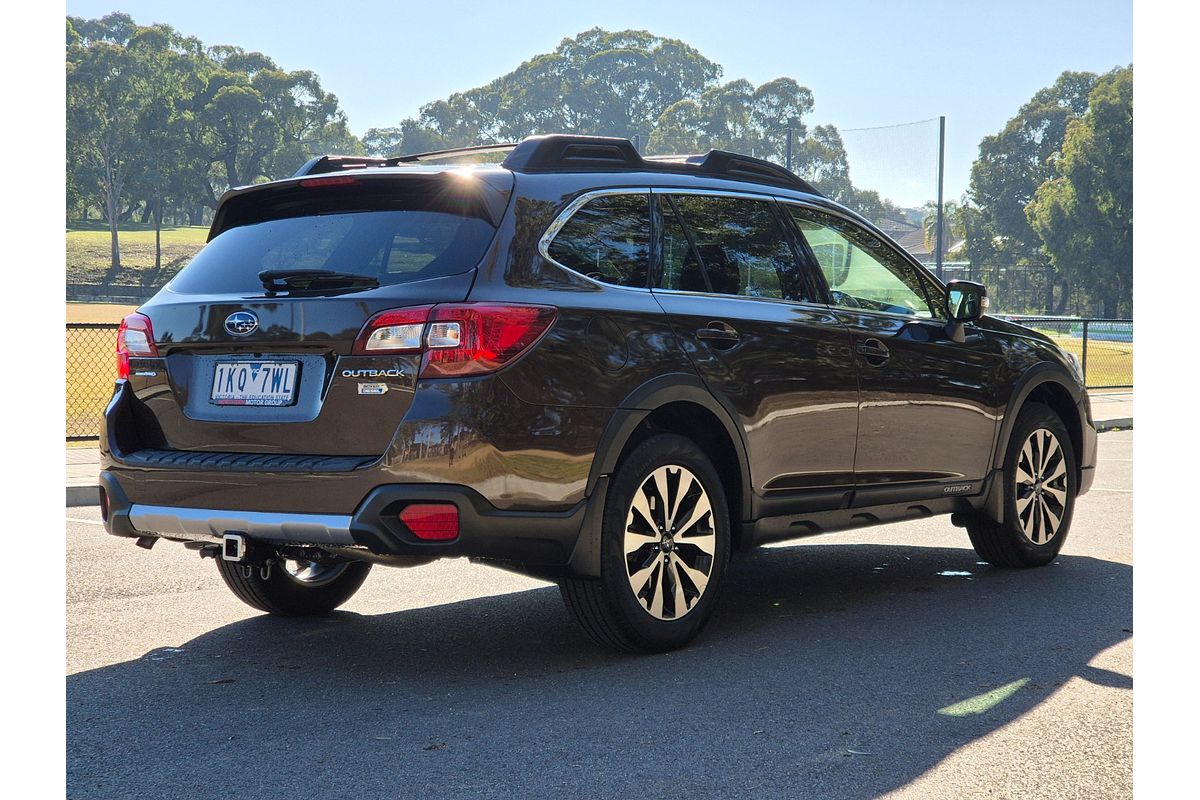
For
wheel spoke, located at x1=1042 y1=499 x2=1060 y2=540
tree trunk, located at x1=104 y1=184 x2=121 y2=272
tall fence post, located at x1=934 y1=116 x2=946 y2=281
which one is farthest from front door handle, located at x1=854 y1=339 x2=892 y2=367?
tree trunk, located at x1=104 y1=184 x2=121 y2=272

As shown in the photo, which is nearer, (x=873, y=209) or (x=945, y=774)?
(x=945, y=774)

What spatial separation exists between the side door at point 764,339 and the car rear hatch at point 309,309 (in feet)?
2.88

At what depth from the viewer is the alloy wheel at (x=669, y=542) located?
4.95 m

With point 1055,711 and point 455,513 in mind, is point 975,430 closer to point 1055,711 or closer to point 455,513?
point 1055,711

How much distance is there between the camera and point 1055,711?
435cm

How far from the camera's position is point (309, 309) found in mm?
4547

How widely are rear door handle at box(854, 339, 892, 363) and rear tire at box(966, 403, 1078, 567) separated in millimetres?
1216

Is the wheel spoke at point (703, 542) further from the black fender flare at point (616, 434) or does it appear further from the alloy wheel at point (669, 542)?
the black fender flare at point (616, 434)

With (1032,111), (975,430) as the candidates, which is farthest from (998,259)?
(975,430)

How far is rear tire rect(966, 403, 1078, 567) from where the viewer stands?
6.92 metres

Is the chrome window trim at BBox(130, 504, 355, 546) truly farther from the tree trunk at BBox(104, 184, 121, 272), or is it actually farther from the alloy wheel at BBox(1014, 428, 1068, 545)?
the tree trunk at BBox(104, 184, 121, 272)

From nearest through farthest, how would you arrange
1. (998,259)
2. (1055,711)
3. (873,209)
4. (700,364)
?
1. (1055,711)
2. (700,364)
3. (998,259)
4. (873,209)

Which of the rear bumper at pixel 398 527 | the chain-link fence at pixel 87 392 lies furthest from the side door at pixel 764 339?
the chain-link fence at pixel 87 392

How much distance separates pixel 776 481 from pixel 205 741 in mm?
2474
